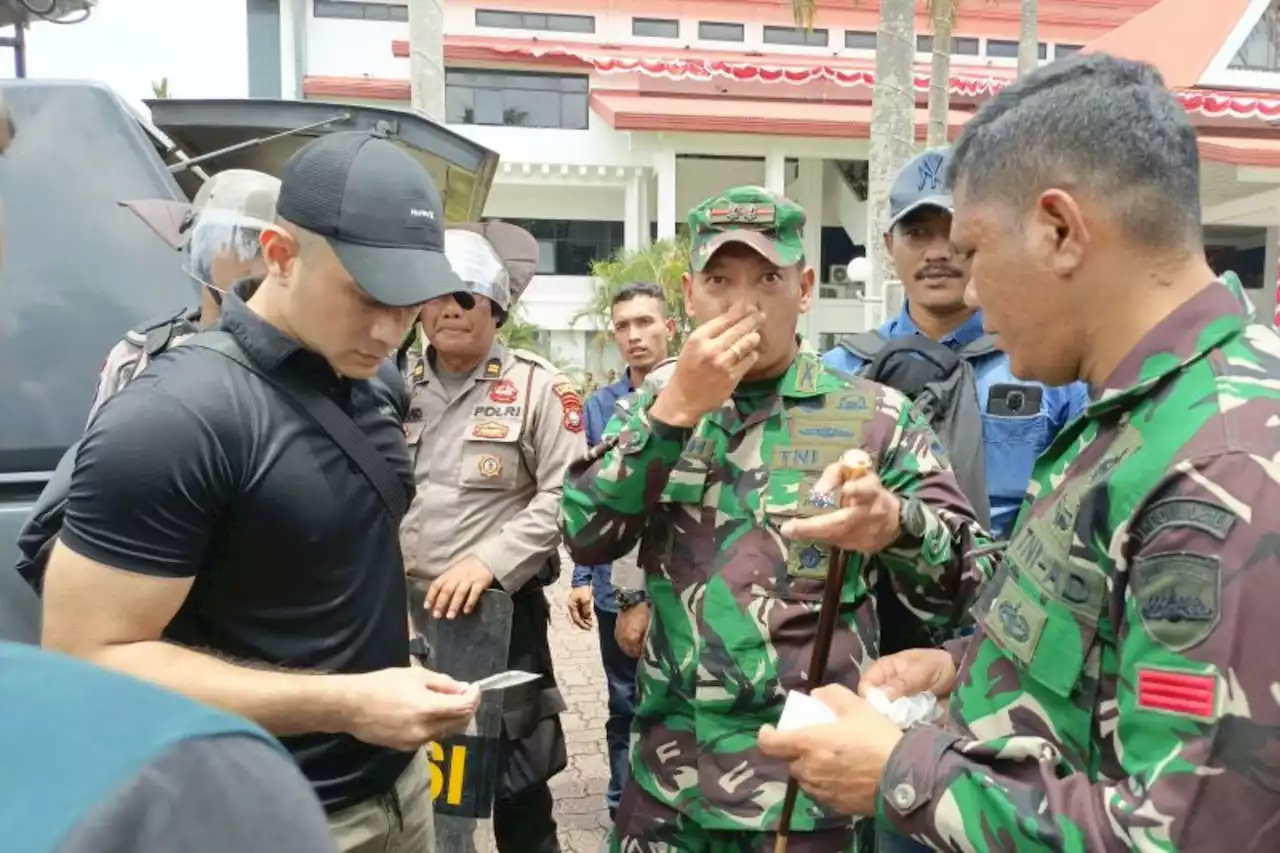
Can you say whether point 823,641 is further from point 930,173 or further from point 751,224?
point 930,173

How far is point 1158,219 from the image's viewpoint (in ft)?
3.69

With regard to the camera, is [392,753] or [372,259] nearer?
[372,259]

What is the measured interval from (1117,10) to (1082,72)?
29586 mm

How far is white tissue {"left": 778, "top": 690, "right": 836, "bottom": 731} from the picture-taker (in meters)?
1.33

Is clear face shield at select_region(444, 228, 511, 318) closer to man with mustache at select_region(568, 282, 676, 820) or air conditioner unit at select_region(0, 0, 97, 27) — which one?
man with mustache at select_region(568, 282, 676, 820)

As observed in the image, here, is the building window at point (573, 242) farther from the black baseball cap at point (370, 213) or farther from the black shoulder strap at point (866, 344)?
the black baseball cap at point (370, 213)

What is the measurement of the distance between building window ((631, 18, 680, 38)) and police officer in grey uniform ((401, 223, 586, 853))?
2229 cm

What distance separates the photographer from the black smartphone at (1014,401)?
2355 mm

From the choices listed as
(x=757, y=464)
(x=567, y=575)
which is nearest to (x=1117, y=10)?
(x=567, y=575)

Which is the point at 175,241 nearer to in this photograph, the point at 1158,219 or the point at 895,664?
the point at 895,664

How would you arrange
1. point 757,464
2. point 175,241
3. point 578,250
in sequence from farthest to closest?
point 578,250 < point 175,241 < point 757,464

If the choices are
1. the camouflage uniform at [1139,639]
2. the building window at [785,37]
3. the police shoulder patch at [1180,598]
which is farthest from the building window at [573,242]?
the police shoulder patch at [1180,598]

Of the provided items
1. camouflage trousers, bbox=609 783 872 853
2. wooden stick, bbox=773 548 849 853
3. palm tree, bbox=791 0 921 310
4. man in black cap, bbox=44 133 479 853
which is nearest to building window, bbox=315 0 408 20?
palm tree, bbox=791 0 921 310

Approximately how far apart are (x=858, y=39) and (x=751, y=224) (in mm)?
25158
